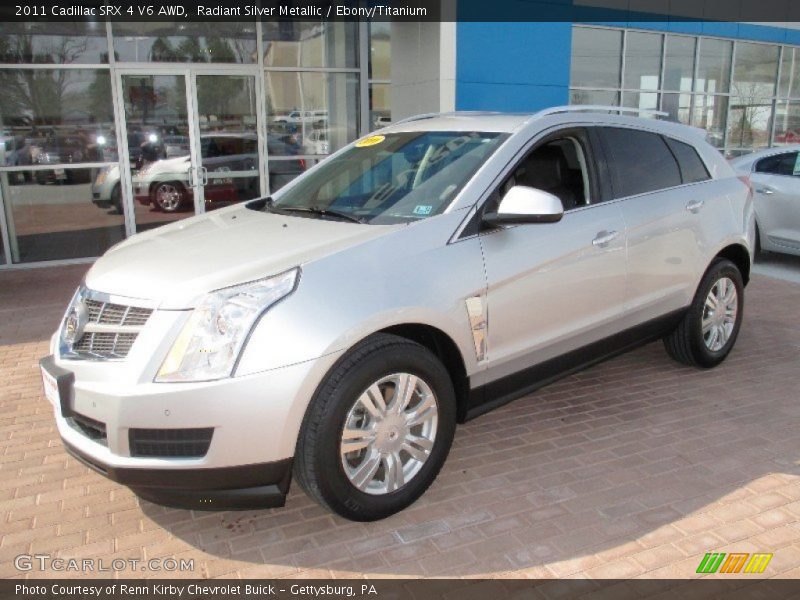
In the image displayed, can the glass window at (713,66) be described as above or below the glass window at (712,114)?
above

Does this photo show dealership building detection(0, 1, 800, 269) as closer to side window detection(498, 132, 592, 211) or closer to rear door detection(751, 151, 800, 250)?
rear door detection(751, 151, 800, 250)

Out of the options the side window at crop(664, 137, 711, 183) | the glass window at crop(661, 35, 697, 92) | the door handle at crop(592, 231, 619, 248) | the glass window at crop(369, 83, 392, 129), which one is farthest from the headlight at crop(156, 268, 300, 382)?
the glass window at crop(661, 35, 697, 92)

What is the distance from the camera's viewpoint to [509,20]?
365 inches

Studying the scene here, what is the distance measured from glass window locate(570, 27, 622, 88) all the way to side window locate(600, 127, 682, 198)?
336 inches

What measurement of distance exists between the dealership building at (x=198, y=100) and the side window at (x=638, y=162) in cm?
464

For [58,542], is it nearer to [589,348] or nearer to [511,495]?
[511,495]

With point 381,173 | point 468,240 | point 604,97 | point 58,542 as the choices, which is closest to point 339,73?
point 604,97

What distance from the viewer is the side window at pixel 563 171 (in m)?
4.15

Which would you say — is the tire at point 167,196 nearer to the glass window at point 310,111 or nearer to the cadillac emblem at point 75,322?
the glass window at point 310,111

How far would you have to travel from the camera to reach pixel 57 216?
10.0m

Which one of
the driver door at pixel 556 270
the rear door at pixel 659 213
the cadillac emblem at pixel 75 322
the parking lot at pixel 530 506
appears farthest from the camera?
the rear door at pixel 659 213

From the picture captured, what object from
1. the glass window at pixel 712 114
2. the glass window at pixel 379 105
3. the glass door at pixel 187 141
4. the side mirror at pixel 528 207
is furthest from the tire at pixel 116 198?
the glass window at pixel 712 114

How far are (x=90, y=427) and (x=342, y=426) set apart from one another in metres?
1.07

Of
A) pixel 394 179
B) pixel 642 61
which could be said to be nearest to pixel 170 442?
pixel 394 179
